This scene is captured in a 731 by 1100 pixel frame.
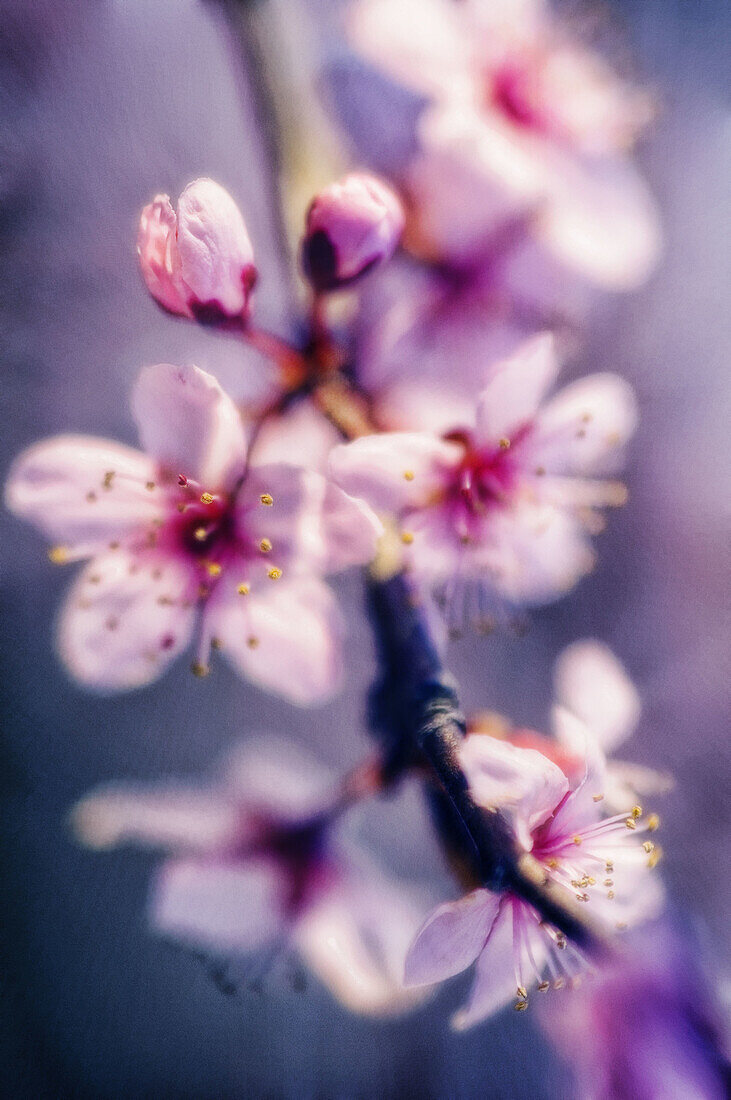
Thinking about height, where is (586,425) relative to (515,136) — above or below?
below

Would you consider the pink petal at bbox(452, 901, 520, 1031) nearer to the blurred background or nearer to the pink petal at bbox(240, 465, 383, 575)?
the blurred background

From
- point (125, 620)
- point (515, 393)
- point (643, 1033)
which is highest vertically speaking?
point (515, 393)

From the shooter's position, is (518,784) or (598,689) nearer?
(518,784)

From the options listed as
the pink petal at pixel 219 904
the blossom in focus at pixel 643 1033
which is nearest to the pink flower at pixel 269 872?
the pink petal at pixel 219 904

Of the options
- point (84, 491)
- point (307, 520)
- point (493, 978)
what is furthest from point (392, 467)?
point (493, 978)

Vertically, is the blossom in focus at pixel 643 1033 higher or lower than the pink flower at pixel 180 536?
lower

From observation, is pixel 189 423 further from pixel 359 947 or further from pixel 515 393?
pixel 359 947

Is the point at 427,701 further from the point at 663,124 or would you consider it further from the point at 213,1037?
the point at 663,124

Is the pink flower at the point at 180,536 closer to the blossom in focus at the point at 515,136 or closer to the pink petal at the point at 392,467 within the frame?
the pink petal at the point at 392,467
